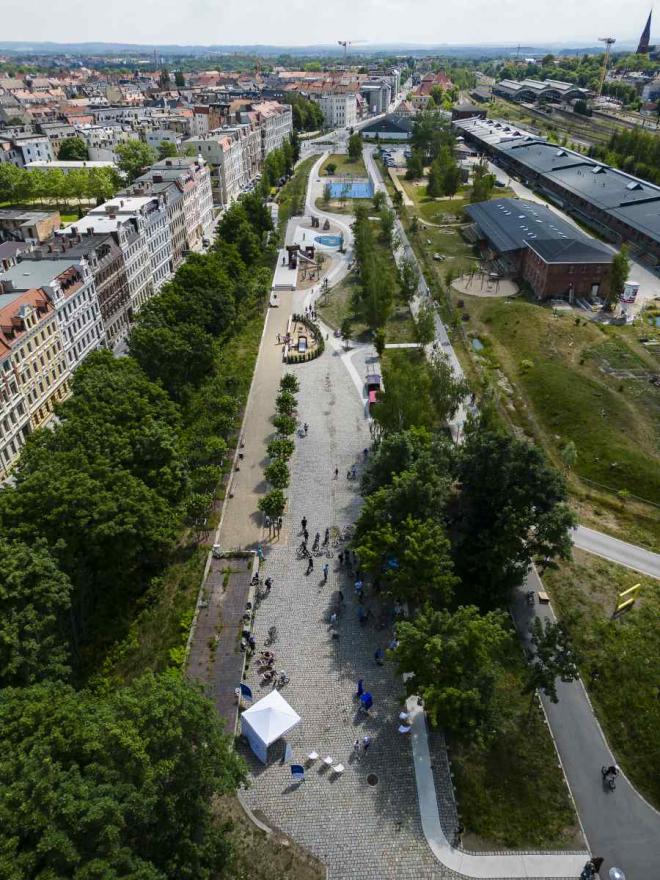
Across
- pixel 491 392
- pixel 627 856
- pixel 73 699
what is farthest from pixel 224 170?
pixel 627 856

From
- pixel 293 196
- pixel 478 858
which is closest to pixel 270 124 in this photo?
pixel 293 196

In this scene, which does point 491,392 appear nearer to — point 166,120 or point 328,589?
point 328,589

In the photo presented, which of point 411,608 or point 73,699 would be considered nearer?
point 73,699

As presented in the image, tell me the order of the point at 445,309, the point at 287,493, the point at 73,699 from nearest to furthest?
1. the point at 73,699
2. the point at 287,493
3. the point at 445,309

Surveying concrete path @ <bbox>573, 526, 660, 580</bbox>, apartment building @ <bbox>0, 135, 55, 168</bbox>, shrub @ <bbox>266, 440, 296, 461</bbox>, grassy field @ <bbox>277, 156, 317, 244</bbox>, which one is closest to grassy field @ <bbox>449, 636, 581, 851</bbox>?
concrete path @ <bbox>573, 526, 660, 580</bbox>

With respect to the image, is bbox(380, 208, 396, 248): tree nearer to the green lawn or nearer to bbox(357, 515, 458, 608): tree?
the green lawn

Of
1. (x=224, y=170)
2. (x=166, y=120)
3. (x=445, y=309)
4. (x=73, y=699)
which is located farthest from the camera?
(x=166, y=120)

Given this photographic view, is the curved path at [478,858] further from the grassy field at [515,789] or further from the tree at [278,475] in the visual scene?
the tree at [278,475]
